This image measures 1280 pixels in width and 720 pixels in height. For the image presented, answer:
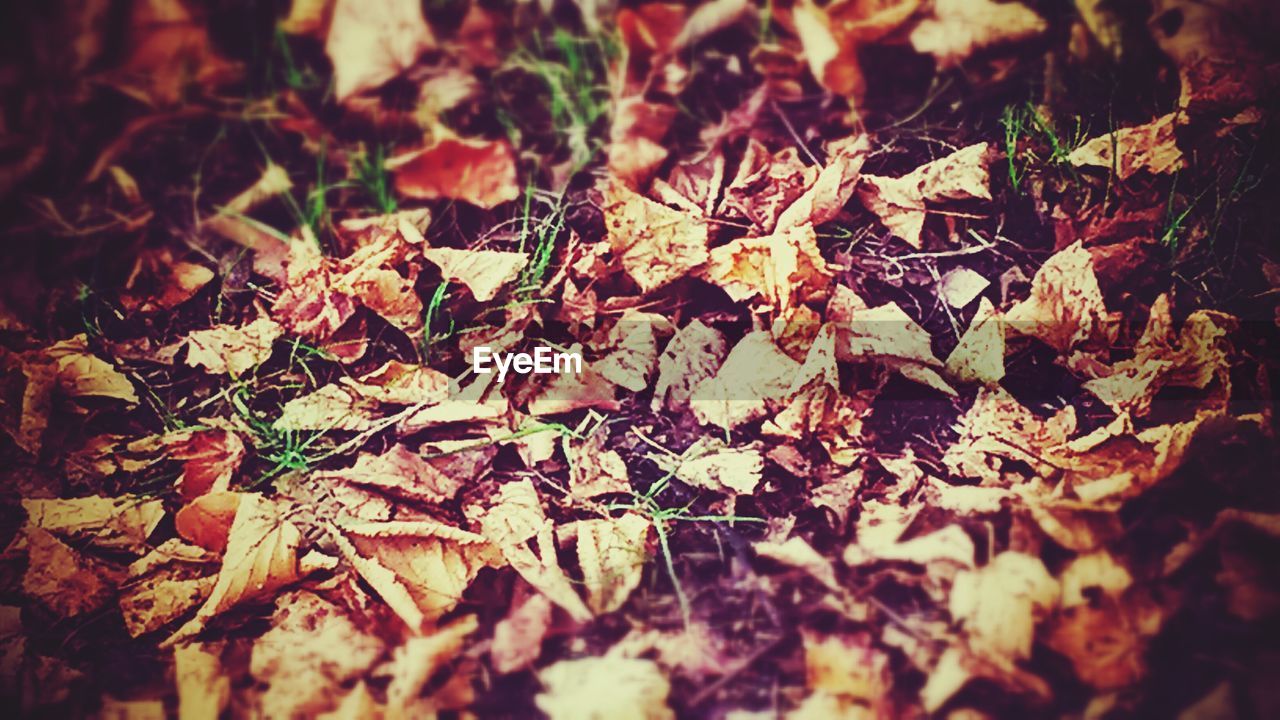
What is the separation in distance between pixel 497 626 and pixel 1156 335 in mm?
1122

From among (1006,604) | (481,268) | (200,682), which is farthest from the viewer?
(481,268)

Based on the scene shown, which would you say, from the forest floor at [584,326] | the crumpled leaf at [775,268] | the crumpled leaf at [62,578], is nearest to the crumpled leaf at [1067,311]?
the forest floor at [584,326]

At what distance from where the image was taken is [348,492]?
1.20 meters

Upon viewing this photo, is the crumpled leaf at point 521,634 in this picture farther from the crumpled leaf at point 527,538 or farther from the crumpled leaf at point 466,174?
the crumpled leaf at point 466,174

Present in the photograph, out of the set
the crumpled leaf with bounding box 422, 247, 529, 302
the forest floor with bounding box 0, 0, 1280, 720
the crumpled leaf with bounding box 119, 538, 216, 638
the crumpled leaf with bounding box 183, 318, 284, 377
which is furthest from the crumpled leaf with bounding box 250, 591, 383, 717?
the crumpled leaf with bounding box 422, 247, 529, 302

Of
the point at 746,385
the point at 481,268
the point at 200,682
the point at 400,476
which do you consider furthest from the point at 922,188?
the point at 200,682

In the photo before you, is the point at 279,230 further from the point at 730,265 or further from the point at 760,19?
the point at 760,19

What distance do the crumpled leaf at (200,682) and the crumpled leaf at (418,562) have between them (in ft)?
0.83

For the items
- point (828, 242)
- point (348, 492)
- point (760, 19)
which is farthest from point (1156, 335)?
point (348, 492)

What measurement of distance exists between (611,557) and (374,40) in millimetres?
927

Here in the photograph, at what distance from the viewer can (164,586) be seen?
3.87 feet

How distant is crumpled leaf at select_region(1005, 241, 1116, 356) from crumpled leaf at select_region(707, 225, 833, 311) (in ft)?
1.05

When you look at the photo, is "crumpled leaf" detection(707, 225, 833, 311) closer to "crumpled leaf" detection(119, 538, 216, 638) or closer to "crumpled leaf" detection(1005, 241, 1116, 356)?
"crumpled leaf" detection(1005, 241, 1116, 356)

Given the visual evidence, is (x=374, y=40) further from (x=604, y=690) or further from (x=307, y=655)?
(x=604, y=690)
